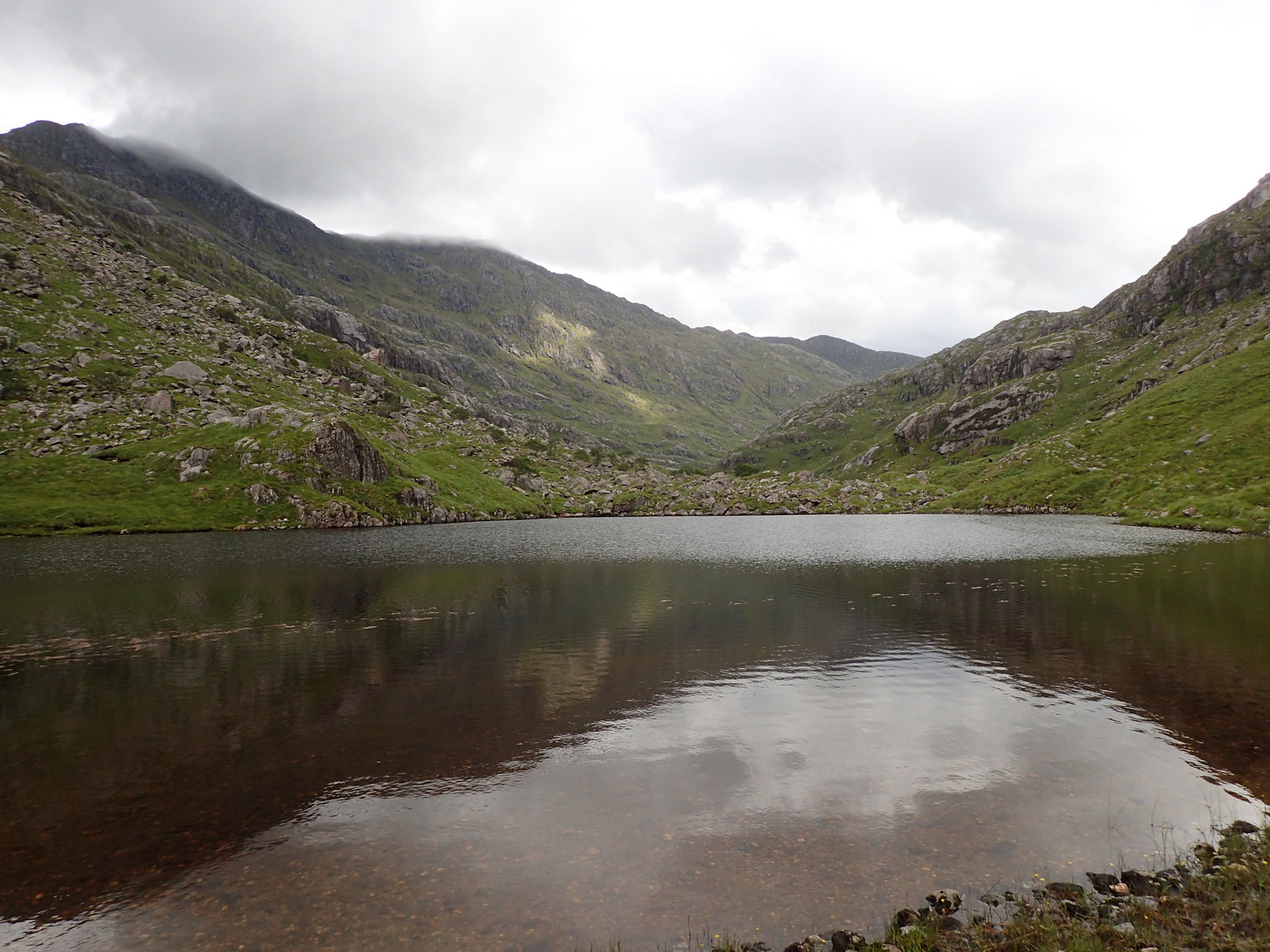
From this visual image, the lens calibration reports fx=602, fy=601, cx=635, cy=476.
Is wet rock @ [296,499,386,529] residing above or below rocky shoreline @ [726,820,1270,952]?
above

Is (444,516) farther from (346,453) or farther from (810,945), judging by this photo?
(810,945)

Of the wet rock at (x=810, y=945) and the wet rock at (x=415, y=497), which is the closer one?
the wet rock at (x=810, y=945)

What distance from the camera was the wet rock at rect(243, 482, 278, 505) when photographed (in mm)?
136625

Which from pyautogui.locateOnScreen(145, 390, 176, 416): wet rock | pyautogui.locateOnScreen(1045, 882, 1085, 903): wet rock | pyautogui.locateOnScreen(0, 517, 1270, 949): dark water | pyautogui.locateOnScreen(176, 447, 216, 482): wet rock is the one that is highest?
pyautogui.locateOnScreen(145, 390, 176, 416): wet rock

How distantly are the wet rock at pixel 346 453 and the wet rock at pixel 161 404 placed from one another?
43305mm

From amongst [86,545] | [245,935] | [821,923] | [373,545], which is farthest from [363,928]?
[86,545]

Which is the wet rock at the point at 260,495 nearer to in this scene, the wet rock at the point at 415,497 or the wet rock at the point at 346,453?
the wet rock at the point at 346,453

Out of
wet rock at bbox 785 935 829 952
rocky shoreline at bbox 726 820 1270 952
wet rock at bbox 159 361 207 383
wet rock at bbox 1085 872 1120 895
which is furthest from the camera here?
wet rock at bbox 159 361 207 383

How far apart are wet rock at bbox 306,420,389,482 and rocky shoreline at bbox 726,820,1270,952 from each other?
526ft

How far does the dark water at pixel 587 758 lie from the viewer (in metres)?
14.9

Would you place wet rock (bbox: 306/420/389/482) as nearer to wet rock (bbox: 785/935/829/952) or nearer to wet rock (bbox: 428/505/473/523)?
wet rock (bbox: 428/505/473/523)

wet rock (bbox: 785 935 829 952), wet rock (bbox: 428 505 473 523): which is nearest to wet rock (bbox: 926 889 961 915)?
wet rock (bbox: 785 935 829 952)

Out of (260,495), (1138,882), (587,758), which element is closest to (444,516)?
(260,495)

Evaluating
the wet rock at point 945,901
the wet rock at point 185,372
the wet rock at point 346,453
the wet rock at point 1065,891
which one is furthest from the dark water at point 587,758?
the wet rock at point 185,372
